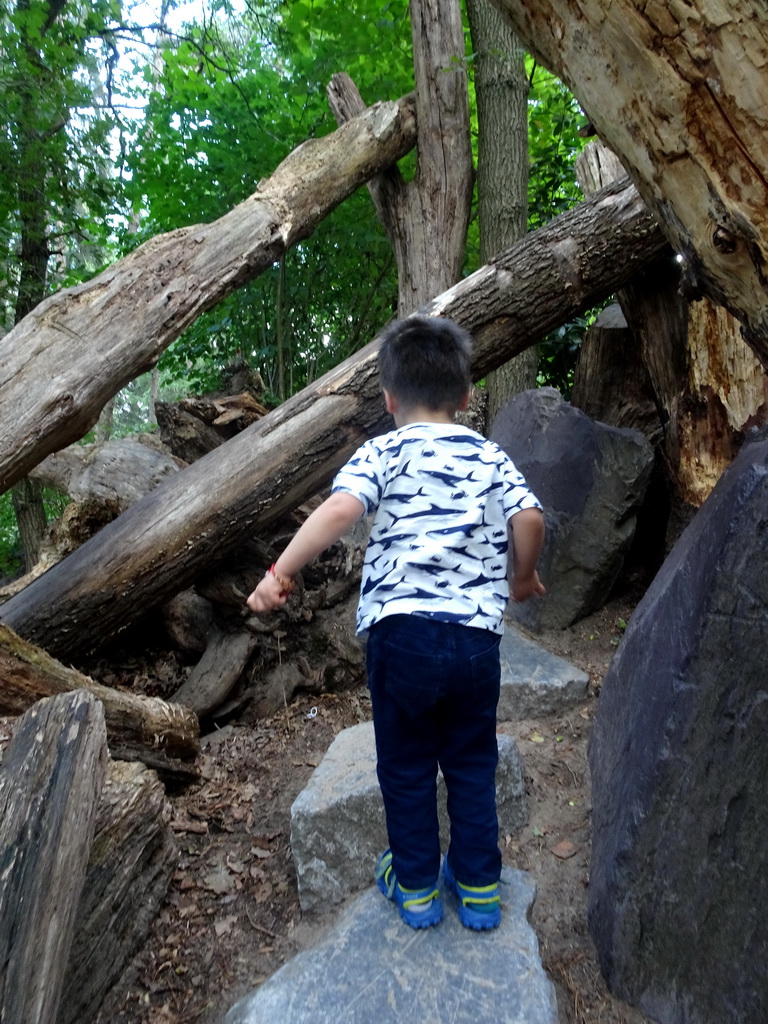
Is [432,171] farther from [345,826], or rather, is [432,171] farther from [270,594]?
[345,826]

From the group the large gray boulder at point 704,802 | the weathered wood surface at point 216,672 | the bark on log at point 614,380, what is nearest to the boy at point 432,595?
the large gray boulder at point 704,802

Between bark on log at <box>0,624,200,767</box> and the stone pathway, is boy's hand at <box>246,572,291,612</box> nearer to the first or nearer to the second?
the stone pathway

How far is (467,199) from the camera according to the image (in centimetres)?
570

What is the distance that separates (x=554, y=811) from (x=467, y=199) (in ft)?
15.4

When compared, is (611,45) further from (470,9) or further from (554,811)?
(470,9)

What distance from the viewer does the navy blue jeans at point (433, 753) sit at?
2.10m

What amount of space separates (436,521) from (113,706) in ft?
6.35

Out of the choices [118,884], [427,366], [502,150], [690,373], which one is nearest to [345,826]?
[118,884]

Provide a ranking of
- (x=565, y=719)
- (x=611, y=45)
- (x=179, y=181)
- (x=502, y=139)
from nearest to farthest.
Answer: (x=611, y=45) < (x=565, y=719) < (x=502, y=139) < (x=179, y=181)

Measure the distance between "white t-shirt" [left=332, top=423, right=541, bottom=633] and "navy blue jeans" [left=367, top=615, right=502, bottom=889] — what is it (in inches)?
3.0

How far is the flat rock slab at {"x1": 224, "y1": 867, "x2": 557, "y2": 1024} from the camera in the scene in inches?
77.7

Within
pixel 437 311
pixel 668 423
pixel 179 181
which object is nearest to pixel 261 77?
pixel 179 181

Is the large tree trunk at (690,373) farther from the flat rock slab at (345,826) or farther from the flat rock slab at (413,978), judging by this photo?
the flat rock slab at (413,978)

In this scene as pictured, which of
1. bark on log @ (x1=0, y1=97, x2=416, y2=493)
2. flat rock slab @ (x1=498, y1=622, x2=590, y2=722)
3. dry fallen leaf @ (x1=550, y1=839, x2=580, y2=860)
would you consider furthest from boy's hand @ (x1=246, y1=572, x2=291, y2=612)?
bark on log @ (x1=0, y1=97, x2=416, y2=493)
